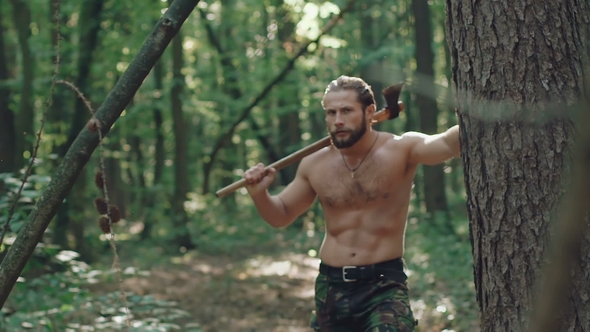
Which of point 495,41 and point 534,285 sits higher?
point 495,41

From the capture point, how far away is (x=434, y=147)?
159 inches

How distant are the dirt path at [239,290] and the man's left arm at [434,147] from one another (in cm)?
453

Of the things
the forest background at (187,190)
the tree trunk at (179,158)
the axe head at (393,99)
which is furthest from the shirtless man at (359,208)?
the tree trunk at (179,158)

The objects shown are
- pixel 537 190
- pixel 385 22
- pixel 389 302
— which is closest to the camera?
pixel 537 190

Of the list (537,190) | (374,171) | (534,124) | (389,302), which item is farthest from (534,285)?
(374,171)

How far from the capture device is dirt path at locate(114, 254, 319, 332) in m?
8.80

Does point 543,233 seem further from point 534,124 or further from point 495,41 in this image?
point 495,41

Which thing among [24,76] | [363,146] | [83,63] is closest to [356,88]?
[363,146]

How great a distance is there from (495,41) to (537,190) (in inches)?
22.7

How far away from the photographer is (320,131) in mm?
21391

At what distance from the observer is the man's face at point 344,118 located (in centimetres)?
434

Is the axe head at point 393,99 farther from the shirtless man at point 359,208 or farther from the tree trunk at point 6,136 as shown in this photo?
the tree trunk at point 6,136

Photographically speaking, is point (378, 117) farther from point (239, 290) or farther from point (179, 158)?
point (179, 158)

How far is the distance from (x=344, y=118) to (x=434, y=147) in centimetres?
61
